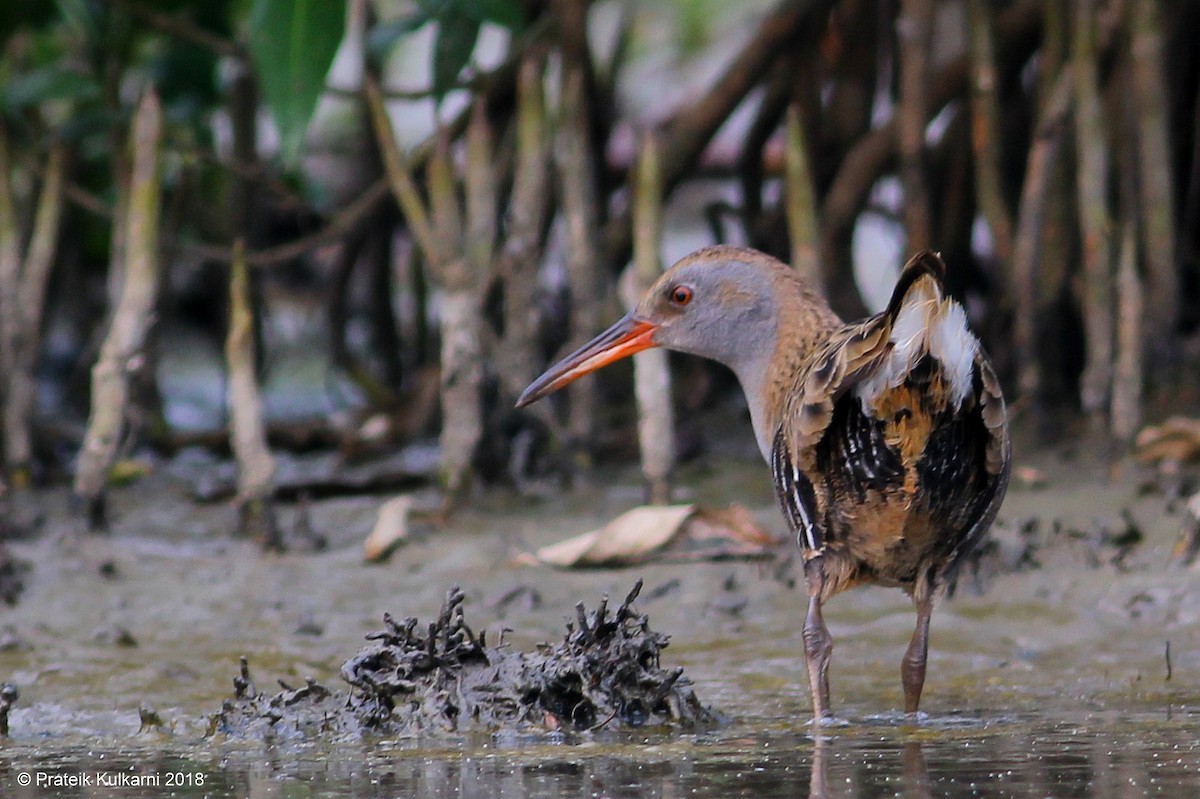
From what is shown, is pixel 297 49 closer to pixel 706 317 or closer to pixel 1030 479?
pixel 706 317

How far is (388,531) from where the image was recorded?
5.32 metres

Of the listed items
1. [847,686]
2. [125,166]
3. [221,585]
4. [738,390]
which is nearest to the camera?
[847,686]

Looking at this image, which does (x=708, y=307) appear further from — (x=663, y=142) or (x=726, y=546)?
(x=663, y=142)

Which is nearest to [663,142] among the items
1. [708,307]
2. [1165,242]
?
[1165,242]

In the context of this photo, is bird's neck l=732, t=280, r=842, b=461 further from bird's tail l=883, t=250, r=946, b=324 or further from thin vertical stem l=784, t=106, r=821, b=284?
thin vertical stem l=784, t=106, r=821, b=284

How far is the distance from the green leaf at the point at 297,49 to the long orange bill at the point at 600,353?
1035mm

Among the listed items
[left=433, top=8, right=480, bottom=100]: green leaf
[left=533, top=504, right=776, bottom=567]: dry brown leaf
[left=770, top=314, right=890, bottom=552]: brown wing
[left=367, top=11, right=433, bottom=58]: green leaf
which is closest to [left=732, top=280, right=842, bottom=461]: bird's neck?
[left=770, top=314, right=890, bottom=552]: brown wing

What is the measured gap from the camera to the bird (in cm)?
338

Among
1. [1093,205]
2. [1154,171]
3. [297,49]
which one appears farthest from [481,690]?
[1154,171]

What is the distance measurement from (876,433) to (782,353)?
2.08 feet

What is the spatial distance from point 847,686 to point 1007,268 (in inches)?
97.9

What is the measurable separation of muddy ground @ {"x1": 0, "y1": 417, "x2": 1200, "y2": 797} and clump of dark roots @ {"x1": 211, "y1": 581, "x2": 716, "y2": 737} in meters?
0.07

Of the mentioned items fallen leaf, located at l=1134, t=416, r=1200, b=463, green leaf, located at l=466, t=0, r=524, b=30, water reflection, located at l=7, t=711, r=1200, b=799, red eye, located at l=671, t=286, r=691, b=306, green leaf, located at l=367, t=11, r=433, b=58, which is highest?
green leaf, located at l=367, t=11, r=433, b=58

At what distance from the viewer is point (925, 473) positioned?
364 centimetres
